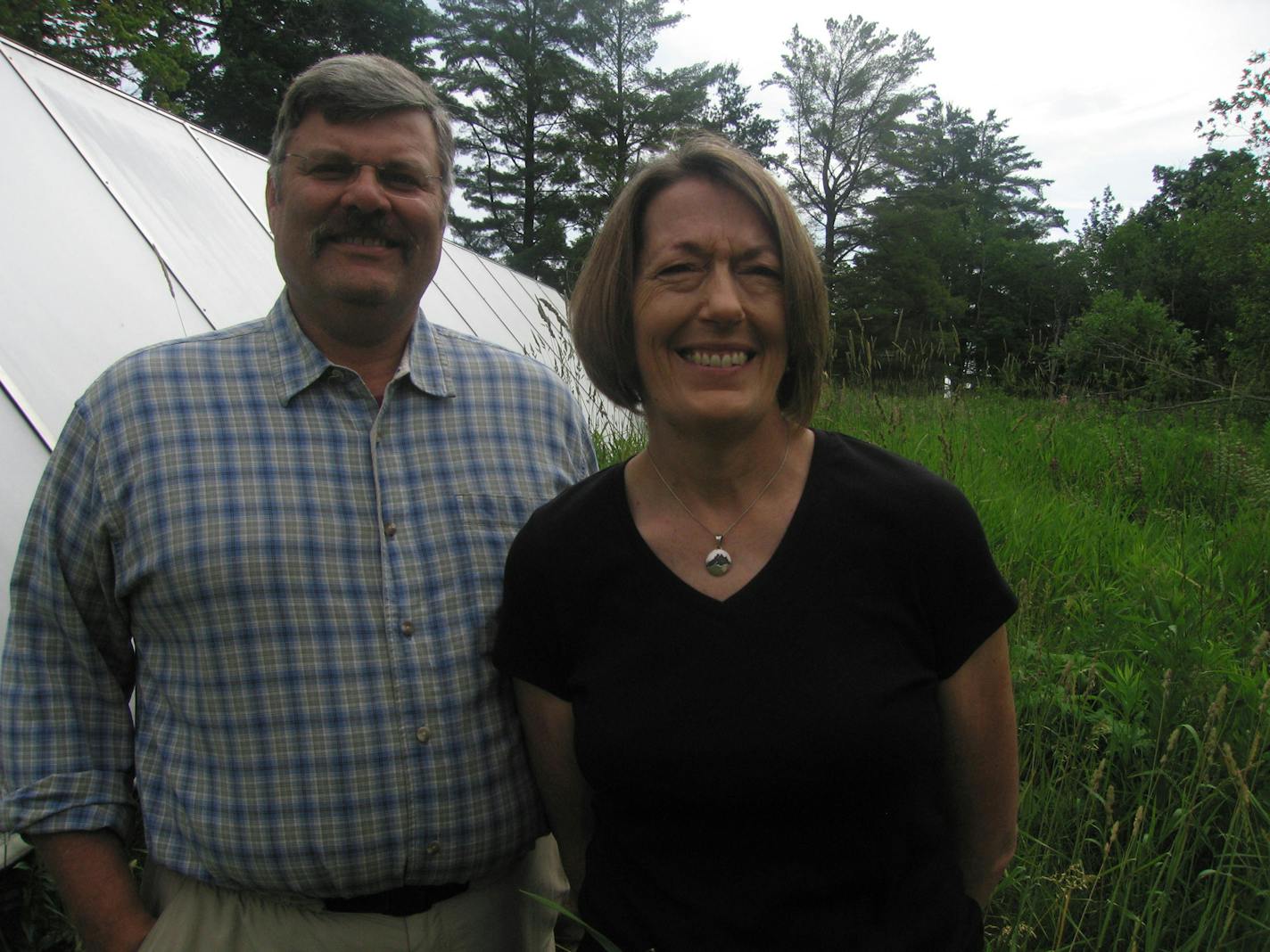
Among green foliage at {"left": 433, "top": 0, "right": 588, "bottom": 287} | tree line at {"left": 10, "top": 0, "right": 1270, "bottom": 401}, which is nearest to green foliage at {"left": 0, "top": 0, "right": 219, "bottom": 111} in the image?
tree line at {"left": 10, "top": 0, "right": 1270, "bottom": 401}

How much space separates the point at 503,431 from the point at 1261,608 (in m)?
2.54

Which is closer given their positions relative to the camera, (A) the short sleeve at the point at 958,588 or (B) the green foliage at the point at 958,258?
(A) the short sleeve at the point at 958,588

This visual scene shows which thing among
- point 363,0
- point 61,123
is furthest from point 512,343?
point 363,0

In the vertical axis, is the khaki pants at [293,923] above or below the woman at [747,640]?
below

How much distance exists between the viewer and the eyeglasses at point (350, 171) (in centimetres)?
175

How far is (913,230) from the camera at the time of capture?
97.2ft

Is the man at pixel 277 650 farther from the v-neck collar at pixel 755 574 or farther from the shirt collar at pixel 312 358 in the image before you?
the v-neck collar at pixel 755 574

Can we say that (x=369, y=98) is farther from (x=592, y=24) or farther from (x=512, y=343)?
(x=592, y=24)

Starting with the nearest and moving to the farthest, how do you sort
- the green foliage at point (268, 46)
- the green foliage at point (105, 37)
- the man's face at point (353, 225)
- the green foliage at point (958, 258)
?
the man's face at point (353, 225) → the green foliage at point (105, 37) → the green foliage at point (268, 46) → the green foliage at point (958, 258)

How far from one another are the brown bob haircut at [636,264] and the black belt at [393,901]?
1.02 m

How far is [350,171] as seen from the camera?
176cm

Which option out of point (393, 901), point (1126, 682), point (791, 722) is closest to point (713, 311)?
point (791, 722)

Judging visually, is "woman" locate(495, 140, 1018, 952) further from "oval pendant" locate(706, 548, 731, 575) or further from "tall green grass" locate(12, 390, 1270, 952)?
"tall green grass" locate(12, 390, 1270, 952)

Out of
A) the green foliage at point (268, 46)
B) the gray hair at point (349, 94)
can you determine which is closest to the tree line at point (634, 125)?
the green foliage at point (268, 46)
